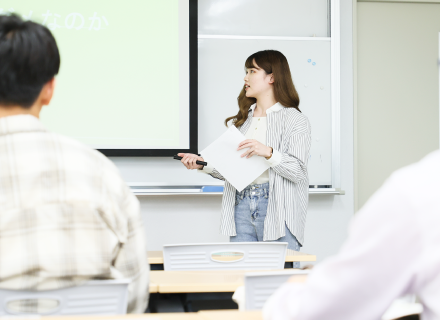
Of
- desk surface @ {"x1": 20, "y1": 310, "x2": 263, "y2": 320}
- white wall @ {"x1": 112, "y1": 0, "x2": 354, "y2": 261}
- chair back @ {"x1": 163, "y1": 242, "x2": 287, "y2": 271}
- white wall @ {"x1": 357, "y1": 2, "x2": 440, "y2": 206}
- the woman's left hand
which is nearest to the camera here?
desk surface @ {"x1": 20, "y1": 310, "x2": 263, "y2": 320}

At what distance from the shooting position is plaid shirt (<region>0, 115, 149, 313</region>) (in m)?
0.95

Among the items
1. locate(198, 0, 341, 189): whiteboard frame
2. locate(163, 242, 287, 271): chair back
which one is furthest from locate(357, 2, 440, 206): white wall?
locate(163, 242, 287, 271): chair back

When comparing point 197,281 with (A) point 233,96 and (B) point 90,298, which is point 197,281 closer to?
(B) point 90,298

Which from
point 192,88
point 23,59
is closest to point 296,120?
point 192,88

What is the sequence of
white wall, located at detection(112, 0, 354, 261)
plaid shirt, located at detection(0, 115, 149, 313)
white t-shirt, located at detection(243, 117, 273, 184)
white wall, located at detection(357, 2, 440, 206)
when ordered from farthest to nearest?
white wall, located at detection(357, 2, 440, 206) → white wall, located at detection(112, 0, 354, 261) → white t-shirt, located at detection(243, 117, 273, 184) → plaid shirt, located at detection(0, 115, 149, 313)

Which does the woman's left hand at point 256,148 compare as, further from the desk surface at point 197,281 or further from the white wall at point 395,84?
the white wall at point 395,84

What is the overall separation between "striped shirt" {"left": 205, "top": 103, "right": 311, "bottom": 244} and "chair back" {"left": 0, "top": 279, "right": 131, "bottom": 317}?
1.41m

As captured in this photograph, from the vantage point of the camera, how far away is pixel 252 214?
238 centimetres

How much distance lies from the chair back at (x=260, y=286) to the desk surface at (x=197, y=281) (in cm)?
10

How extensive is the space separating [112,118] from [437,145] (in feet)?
8.31

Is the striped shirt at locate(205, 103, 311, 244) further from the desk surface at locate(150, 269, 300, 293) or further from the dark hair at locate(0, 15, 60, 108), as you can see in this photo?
the dark hair at locate(0, 15, 60, 108)

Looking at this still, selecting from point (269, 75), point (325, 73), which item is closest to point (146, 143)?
point (269, 75)

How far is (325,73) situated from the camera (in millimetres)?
3594

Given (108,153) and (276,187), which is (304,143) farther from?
(108,153)
